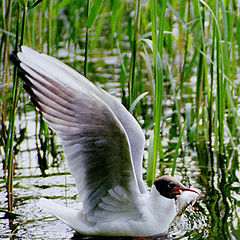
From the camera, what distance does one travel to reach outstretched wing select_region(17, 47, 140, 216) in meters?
2.99

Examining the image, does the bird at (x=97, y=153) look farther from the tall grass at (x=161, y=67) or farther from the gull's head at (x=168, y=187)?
the tall grass at (x=161, y=67)

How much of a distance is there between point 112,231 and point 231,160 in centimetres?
141

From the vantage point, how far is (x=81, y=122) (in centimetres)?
312

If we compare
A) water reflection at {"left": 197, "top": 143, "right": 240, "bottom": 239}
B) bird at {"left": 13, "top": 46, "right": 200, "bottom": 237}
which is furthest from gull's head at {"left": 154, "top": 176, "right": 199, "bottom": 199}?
water reflection at {"left": 197, "top": 143, "right": 240, "bottom": 239}

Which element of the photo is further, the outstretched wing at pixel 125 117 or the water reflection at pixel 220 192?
the water reflection at pixel 220 192

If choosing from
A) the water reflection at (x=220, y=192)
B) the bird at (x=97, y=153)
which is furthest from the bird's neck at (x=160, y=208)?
the water reflection at (x=220, y=192)

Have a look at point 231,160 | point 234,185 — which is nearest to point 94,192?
point 234,185

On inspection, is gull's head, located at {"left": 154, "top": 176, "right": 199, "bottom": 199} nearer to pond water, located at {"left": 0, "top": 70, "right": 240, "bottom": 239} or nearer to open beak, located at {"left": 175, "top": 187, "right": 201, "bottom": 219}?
open beak, located at {"left": 175, "top": 187, "right": 201, "bottom": 219}

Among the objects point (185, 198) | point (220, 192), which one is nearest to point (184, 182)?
point (220, 192)

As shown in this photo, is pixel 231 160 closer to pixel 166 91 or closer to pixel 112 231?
pixel 112 231

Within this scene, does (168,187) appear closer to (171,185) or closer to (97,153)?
(171,185)

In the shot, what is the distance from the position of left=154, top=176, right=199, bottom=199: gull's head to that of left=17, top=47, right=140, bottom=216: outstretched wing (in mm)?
155

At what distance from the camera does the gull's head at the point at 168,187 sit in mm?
3487

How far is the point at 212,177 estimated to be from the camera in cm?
430
